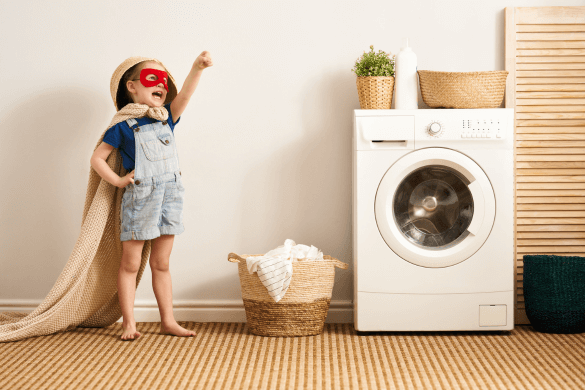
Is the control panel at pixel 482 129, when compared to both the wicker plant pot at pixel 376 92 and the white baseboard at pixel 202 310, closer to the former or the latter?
the wicker plant pot at pixel 376 92

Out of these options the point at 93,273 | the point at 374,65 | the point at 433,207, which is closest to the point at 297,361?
the point at 433,207

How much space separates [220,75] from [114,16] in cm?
52

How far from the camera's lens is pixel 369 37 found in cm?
222

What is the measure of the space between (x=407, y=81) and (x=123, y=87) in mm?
1107

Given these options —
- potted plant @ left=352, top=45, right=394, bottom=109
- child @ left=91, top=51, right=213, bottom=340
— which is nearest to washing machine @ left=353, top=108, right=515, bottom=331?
potted plant @ left=352, top=45, right=394, bottom=109

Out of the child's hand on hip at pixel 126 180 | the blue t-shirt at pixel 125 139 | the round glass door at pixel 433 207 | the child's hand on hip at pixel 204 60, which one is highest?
the child's hand on hip at pixel 204 60

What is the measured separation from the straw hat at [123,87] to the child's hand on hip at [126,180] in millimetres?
327

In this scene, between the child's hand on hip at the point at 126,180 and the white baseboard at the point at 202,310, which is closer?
the child's hand on hip at the point at 126,180

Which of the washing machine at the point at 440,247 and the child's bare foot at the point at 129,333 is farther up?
the washing machine at the point at 440,247

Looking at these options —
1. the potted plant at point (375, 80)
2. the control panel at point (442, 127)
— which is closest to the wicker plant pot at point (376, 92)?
the potted plant at point (375, 80)

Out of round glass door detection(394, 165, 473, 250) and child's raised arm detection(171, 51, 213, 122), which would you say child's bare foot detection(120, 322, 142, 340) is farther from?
round glass door detection(394, 165, 473, 250)

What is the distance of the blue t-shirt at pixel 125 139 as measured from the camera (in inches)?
74.9

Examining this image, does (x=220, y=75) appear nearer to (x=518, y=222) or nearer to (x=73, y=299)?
(x=73, y=299)

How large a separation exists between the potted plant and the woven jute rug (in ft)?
2.95
